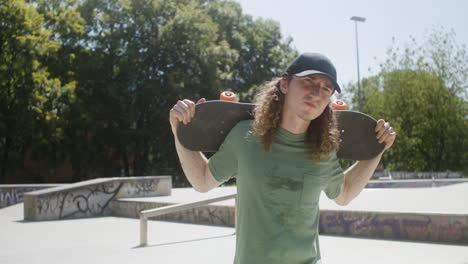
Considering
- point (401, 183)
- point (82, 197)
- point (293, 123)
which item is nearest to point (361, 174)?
point (293, 123)

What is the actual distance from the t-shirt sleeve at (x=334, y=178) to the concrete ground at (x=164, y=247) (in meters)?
5.48

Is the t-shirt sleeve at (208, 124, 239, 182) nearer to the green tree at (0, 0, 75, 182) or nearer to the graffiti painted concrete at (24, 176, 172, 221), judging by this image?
the graffiti painted concrete at (24, 176, 172, 221)

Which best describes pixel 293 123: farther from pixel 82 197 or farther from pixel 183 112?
pixel 82 197

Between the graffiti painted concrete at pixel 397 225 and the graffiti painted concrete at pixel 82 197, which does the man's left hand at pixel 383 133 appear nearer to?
the graffiti painted concrete at pixel 397 225

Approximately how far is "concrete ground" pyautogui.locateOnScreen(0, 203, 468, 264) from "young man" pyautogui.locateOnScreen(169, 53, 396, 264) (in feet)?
18.6

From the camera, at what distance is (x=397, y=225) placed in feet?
31.1

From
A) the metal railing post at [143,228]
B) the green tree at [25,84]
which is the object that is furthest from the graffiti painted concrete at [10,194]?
the metal railing post at [143,228]

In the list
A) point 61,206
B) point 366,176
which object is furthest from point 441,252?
point 61,206

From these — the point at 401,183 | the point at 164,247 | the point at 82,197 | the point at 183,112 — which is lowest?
the point at 401,183

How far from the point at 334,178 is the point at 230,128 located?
1.79 feet

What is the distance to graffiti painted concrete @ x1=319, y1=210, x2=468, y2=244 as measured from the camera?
8.88 meters

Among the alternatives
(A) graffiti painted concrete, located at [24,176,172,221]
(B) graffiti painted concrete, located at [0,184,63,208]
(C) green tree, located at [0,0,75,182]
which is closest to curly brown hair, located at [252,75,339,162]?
(A) graffiti painted concrete, located at [24,176,172,221]

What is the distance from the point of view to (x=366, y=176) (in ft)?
7.47

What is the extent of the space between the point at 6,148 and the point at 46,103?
3.79 meters
